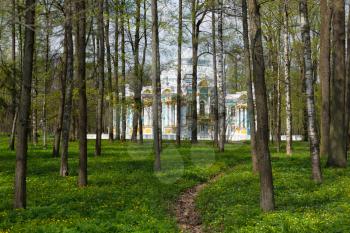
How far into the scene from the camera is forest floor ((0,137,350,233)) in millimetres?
9531

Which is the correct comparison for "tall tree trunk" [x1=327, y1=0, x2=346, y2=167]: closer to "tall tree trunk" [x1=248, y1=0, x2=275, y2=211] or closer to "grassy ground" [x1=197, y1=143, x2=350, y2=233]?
"grassy ground" [x1=197, y1=143, x2=350, y2=233]

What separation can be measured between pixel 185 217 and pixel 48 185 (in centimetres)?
635

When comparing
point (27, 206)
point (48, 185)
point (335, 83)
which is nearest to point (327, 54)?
point (335, 83)

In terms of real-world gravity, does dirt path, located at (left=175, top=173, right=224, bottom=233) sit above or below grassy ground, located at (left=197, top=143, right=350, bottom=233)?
below

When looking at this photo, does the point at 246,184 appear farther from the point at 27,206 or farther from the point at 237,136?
the point at 237,136

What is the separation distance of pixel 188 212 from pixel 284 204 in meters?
2.65

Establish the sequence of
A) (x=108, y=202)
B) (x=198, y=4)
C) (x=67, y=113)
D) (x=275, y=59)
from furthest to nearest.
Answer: (x=275, y=59) < (x=198, y=4) < (x=67, y=113) < (x=108, y=202)

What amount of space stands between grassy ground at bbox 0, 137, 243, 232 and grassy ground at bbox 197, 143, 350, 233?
4.05ft

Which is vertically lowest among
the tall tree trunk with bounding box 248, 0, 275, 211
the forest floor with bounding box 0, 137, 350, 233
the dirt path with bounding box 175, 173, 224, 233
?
the dirt path with bounding box 175, 173, 224, 233

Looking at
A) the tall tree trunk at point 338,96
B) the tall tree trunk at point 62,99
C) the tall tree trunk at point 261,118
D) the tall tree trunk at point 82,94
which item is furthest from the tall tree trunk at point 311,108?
the tall tree trunk at point 62,99

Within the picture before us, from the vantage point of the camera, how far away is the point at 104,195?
13.8 metres

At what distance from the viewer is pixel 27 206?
1199cm

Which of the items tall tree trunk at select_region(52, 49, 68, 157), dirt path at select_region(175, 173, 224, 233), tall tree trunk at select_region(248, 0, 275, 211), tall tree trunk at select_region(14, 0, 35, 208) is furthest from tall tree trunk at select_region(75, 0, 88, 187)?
tall tree trunk at select_region(248, 0, 275, 211)

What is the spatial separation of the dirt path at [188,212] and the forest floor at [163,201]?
0.52 feet
